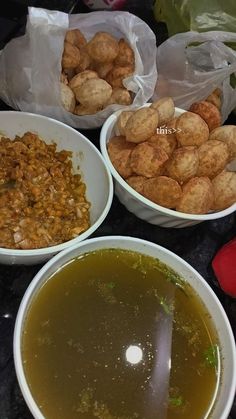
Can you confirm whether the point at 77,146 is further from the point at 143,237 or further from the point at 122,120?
the point at 143,237

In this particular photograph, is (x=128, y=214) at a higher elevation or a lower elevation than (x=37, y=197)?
lower

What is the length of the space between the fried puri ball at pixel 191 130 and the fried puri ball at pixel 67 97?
288 mm

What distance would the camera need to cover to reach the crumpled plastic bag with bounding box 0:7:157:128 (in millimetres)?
1325

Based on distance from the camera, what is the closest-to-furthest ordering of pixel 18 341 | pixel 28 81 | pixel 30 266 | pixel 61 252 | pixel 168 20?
pixel 18 341, pixel 61 252, pixel 30 266, pixel 28 81, pixel 168 20

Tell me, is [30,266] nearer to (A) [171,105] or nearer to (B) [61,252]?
(B) [61,252]

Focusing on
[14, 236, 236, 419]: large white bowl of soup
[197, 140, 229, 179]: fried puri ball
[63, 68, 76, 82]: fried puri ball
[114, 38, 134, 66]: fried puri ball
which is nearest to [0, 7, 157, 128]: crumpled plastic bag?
[114, 38, 134, 66]: fried puri ball

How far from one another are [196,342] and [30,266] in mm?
417

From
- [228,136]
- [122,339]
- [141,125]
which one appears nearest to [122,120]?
[141,125]

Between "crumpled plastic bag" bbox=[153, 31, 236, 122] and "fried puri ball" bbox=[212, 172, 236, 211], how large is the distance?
0.28 metres

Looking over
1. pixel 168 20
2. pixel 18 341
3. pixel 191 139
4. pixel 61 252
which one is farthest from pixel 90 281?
pixel 168 20

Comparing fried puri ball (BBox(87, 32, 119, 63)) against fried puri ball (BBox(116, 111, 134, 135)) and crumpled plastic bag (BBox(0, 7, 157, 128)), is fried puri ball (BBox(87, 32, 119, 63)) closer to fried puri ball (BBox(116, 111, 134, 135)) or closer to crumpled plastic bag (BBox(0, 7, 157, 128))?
crumpled plastic bag (BBox(0, 7, 157, 128))

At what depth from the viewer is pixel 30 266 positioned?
1.27 meters

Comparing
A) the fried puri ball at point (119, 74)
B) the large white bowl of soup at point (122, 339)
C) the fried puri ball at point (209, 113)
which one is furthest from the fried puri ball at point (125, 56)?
the large white bowl of soup at point (122, 339)

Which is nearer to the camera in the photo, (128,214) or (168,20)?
(128,214)
